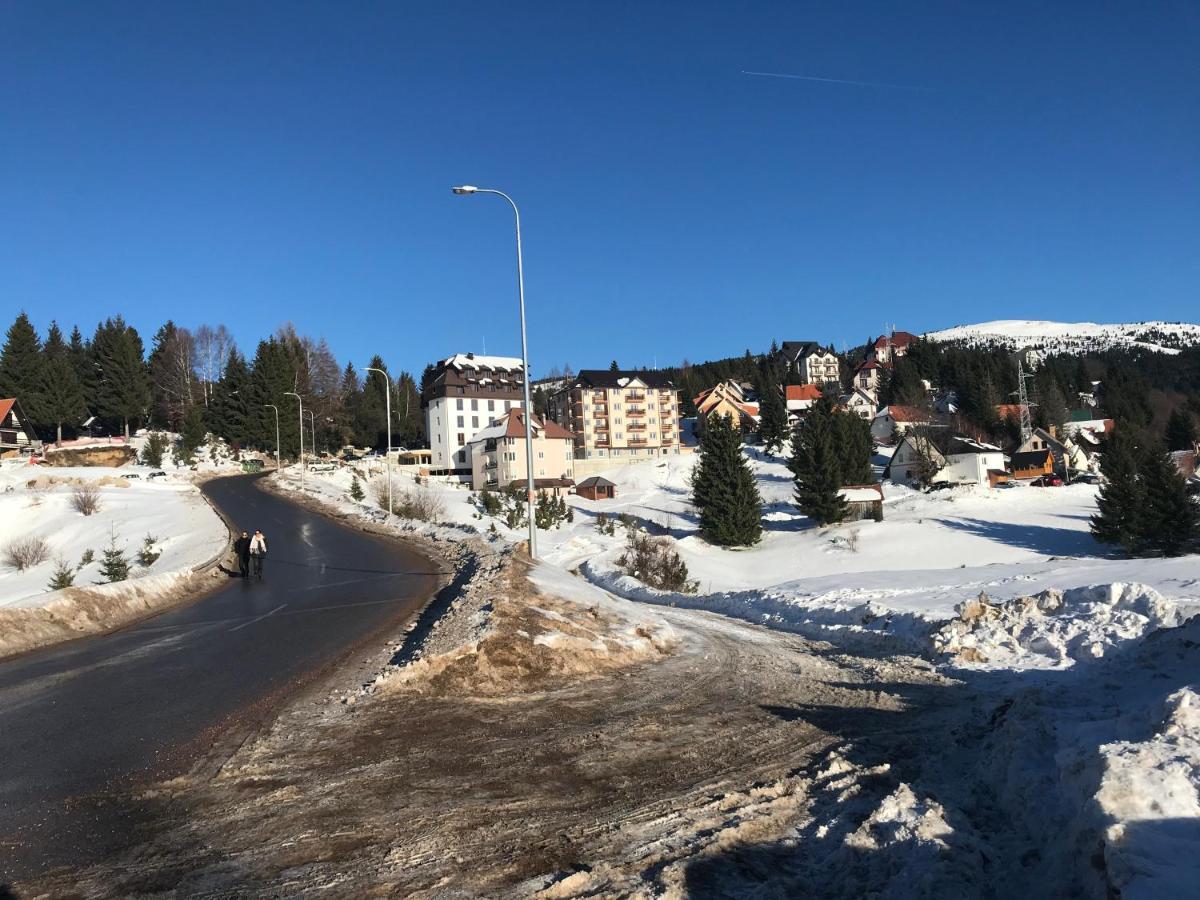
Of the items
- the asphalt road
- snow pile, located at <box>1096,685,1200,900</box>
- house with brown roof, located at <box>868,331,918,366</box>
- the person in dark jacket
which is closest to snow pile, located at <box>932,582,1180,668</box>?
snow pile, located at <box>1096,685,1200,900</box>

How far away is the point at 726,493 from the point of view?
54125mm

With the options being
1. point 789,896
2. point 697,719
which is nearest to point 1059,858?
point 789,896

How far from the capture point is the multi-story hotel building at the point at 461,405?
103062mm

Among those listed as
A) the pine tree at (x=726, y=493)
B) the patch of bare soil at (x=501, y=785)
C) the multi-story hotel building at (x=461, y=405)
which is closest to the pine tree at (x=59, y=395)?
the multi-story hotel building at (x=461, y=405)

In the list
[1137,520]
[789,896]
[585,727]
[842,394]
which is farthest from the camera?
[842,394]

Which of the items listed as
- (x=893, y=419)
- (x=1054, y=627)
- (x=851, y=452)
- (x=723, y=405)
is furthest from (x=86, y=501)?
(x=723, y=405)

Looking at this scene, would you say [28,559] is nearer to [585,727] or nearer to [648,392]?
[585,727]

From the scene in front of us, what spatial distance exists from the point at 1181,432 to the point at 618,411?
7186cm

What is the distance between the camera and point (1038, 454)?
3622 inches

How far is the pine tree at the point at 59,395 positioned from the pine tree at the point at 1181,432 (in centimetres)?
12747

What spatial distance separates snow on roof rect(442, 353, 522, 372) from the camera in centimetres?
10775

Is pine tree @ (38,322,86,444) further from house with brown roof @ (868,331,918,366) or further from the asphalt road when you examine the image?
house with brown roof @ (868,331,918,366)

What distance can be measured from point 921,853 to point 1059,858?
70 cm

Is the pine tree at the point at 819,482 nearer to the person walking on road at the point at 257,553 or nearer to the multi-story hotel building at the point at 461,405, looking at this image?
the person walking on road at the point at 257,553
